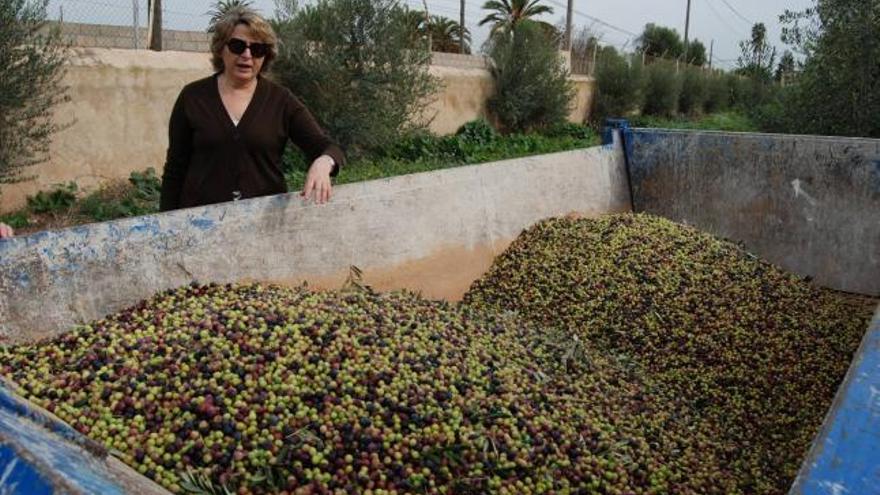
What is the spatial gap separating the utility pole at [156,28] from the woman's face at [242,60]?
22.3 ft

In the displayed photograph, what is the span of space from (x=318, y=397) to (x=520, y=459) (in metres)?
0.65

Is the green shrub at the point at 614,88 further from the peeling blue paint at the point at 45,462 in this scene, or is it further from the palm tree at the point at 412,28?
the peeling blue paint at the point at 45,462

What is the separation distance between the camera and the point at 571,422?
8.02 ft

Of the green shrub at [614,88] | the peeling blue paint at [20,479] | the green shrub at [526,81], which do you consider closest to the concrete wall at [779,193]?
the peeling blue paint at [20,479]

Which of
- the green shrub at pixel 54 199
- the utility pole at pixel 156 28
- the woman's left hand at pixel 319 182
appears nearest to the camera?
the woman's left hand at pixel 319 182

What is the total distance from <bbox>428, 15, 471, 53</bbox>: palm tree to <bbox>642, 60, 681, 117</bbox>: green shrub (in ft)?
22.0

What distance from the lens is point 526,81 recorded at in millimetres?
17219

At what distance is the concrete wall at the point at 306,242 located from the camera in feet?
8.41

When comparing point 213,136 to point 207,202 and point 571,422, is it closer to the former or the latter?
point 207,202

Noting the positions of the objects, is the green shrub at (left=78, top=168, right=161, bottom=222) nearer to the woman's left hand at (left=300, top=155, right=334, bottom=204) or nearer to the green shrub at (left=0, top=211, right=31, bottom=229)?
the green shrub at (left=0, top=211, right=31, bottom=229)

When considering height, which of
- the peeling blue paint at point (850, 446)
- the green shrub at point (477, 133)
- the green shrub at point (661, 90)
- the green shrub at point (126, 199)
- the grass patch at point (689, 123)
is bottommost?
the green shrub at point (126, 199)

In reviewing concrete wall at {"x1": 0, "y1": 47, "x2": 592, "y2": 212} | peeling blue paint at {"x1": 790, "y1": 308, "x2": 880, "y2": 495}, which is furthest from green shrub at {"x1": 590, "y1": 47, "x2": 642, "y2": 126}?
peeling blue paint at {"x1": 790, "y1": 308, "x2": 880, "y2": 495}

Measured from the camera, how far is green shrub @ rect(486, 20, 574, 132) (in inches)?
673

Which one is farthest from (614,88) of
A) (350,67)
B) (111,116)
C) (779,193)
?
Answer: (779,193)
